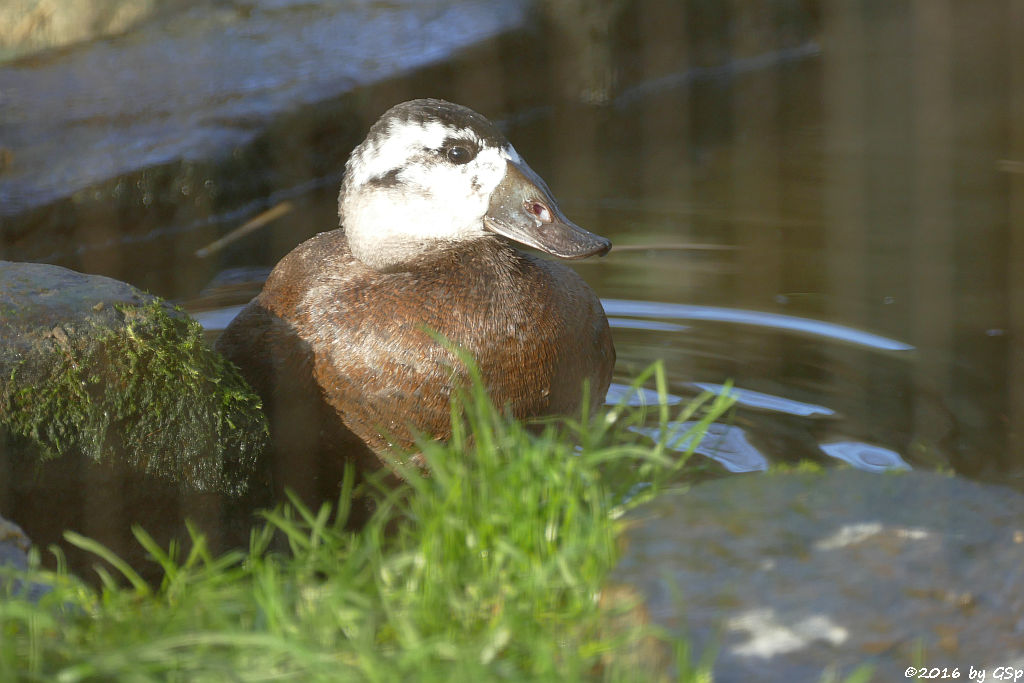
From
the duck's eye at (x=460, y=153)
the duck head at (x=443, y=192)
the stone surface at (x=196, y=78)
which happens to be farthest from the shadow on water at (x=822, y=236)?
the duck's eye at (x=460, y=153)

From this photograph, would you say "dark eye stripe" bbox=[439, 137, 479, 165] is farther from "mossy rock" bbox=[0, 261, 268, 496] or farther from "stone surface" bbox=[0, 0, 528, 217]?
"stone surface" bbox=[0, 0, 528, 217]

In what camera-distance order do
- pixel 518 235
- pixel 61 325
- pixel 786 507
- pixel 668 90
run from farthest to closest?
pixel 668 90 → pixel 518 235 → pixel 61 325 → pixel 786 507

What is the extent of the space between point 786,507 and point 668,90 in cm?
582

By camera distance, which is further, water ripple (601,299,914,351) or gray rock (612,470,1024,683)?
water ripple (601,299,914,351)

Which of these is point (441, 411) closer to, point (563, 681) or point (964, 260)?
point (563, 681)

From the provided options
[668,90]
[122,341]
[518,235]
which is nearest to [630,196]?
[668,90]

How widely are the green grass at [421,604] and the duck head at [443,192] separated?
3.20 ft

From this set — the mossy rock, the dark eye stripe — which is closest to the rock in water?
the mossy rock

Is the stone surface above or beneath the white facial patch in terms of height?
above

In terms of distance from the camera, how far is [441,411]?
11.5 ft

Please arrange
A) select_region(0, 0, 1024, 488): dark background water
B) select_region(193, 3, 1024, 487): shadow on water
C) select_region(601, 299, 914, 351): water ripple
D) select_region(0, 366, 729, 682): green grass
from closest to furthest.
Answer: select_region(0, 366, 729, 682): green grass
select_region(193, 3, 1024, 487): shadow on water
select_region(0, 0, 1024, 488): dark background water
select_region(601, 299, 914, 351): water ripple

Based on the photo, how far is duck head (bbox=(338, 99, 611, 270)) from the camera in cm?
366

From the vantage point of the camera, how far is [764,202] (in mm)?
6395

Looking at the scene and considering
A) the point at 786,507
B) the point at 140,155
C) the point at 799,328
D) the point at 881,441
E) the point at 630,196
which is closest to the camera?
the point at 786,507
